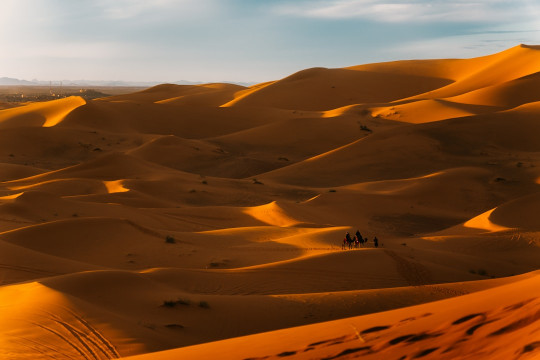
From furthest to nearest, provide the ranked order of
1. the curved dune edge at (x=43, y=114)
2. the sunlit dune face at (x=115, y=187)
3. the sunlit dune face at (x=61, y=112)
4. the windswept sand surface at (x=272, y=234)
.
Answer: the curved dune edge at (x=43, y=114) < the sunlit dune face at (x=61, y=112) < the sunlit dune face at (x=115, y=187) < the windswept sand surface at (x=272, y=234)

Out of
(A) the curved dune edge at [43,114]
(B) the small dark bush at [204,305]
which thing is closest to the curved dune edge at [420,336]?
(B) the small dark bush at [204,305]

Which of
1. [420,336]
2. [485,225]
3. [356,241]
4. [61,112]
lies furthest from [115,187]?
[61,112]

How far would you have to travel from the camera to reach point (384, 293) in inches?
436

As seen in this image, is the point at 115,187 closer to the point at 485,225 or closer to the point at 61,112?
the point at 485,225

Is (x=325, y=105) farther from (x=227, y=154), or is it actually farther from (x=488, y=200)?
(x=488, y=200)

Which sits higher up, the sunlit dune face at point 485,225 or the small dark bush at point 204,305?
the small dark bush at point 204,305

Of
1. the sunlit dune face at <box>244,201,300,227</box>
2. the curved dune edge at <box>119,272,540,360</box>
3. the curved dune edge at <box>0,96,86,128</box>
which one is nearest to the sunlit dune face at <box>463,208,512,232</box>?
the sunlit dune face at <box>244,201,300,227</box>

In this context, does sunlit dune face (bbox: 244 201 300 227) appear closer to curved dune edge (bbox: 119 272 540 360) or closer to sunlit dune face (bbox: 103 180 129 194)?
sunlit dune face (bbox: 103 180 129 194)

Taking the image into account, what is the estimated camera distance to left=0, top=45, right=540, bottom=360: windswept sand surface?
7242 millimetres

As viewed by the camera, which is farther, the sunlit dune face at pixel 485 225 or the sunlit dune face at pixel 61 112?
the sunlit dune face at pixel 61 112

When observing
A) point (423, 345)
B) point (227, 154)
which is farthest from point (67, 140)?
point (423, 345)

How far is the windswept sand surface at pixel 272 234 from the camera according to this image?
7242 mm

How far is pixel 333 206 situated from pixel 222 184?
733 centimetres

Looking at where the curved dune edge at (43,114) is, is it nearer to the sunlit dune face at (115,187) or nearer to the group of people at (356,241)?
the sunlit dune face at (115,187)
